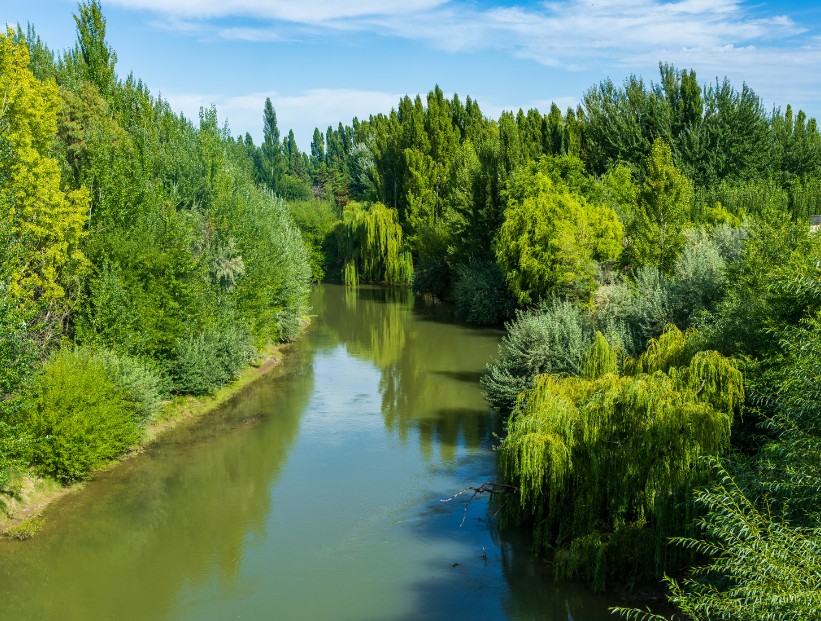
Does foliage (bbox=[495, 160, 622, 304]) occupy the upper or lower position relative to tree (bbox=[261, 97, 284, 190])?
lower

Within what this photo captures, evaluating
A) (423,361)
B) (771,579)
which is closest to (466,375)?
(423,361)

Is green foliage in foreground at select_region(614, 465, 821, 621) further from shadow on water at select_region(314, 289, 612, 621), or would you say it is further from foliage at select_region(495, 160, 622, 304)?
foliage at select_region(495, 160, 622, 304)

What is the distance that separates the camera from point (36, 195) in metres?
21.7

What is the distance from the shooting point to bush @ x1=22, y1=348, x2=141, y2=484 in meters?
19.0

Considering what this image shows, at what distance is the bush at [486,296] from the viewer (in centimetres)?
4506

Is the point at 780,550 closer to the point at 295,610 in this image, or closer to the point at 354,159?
the point at 295,610

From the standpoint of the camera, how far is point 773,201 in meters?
43.4

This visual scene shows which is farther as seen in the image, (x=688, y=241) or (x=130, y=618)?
(x=688, y=241)

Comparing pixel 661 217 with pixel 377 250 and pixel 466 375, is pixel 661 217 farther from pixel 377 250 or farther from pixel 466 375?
pixel 377 250

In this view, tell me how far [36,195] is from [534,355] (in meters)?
15.5

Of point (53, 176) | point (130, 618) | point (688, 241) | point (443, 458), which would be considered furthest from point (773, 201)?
point (130, 618)

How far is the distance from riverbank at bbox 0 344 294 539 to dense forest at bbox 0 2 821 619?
0.54m

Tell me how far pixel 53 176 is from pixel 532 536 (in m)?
17.2

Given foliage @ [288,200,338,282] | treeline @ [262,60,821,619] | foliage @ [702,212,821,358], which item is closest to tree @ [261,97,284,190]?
foliage @ [288,200,338,282]
